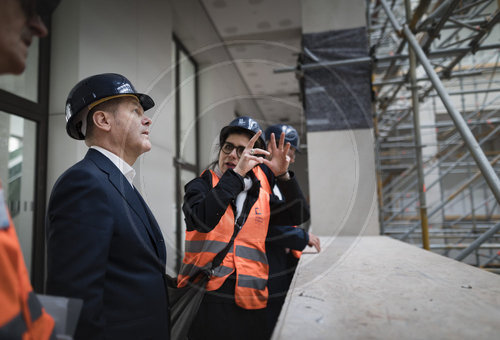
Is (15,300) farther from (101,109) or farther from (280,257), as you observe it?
(280,257)

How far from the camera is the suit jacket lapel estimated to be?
121cm

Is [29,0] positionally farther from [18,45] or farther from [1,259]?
[1,259]

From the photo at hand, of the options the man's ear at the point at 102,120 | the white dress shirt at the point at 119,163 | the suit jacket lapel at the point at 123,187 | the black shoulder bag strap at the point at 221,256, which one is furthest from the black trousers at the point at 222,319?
the man's ear at the point at 102,120

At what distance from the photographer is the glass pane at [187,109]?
7.06 m

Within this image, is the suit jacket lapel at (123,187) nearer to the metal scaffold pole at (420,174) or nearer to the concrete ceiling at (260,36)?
the metal scaffold pole at (420,174)

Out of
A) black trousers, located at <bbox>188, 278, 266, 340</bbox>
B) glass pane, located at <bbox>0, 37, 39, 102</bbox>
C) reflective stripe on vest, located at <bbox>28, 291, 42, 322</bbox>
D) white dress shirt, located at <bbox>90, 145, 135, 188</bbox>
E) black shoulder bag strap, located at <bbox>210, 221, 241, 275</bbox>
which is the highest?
glass pane, located at <bbox>0, 37, 39, 102</bbox>

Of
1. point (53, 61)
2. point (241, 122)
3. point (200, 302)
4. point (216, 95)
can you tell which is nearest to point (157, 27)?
point (53, 61)

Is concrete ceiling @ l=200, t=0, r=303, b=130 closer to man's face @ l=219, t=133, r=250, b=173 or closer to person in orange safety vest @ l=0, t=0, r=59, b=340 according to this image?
man's face @ l=219, t=133, r=250, b=173

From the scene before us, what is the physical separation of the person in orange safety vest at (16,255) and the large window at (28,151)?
2.78 m

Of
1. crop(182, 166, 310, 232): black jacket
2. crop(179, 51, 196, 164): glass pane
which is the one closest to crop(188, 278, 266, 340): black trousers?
crop(182, 166, 310, 232): black jacket

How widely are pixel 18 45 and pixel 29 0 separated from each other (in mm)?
112

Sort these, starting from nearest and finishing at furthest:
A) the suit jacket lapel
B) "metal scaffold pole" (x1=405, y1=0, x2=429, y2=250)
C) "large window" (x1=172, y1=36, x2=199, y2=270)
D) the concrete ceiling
→ the suit jacket lapel
"metal scaffold pole" (x1=405, y1=0, x2=429, y2=250)
the concrete ceiling
"large window" (x1=172, y1=36, x2=199, y2=270)

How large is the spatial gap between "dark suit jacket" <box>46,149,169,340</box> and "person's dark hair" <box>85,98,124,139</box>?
122 millimetres

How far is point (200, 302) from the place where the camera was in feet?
5.44
